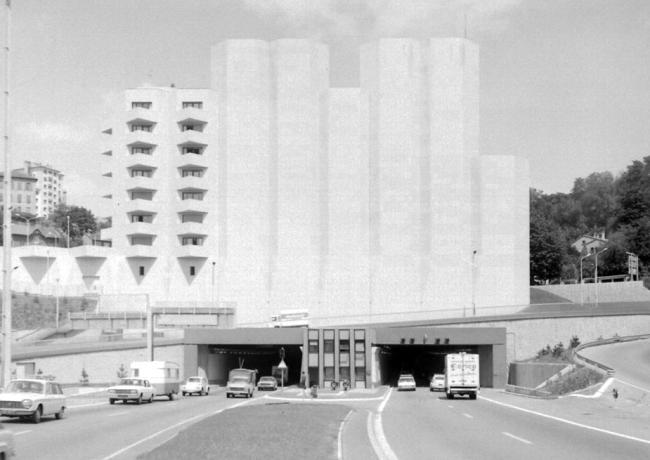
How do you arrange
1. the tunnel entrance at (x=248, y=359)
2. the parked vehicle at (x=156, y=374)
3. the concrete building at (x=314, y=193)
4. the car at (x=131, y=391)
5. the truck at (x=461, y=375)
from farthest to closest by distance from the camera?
the concrete building at (x=314, y=193)
the tunnel entrance at (x=248, y=359)
the truck at (x=461, y=375)
the parked vehicle at (x=156, y=374)
the car at (x=131, y=391)

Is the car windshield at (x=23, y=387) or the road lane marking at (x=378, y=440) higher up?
the car windshield at (x=23, y=387)

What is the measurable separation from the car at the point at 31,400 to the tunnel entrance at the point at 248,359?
184 ft

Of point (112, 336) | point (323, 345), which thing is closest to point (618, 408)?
point (323, 345)

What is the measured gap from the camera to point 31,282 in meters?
119

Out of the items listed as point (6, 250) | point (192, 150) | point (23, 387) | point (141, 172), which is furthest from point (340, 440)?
point (141, 172)

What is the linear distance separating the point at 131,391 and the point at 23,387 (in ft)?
52.0

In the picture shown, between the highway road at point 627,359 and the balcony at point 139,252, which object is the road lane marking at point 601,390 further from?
the balcony at point 139,252

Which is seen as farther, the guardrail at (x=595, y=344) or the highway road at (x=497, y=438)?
the guardrail at (x=595, y=344)

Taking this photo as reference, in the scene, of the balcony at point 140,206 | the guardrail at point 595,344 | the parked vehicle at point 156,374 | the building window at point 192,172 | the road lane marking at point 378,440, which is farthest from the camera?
the building window at point 192,172

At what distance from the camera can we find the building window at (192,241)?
12325 centimetres

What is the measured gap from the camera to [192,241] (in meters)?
124

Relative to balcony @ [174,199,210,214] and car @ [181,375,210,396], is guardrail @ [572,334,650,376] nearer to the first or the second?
car @ [181,375,210,396]

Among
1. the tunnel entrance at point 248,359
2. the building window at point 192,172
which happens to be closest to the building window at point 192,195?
the building window at point 192,172

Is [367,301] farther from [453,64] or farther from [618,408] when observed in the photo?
[618,408]
